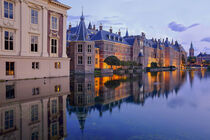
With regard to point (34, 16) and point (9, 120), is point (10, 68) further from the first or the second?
point (9, 120)

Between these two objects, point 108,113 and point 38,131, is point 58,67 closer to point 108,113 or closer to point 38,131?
point 108,113

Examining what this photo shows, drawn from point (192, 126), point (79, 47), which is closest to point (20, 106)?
point (192, 126)

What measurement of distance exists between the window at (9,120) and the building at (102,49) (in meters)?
35.0

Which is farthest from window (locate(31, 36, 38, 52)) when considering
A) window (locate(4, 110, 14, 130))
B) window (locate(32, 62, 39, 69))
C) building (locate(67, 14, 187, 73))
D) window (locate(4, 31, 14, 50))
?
window (locate(4, 110, 14, 130))

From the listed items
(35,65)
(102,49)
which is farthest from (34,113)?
(102,49)

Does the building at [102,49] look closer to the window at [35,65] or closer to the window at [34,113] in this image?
the window at [35,65]

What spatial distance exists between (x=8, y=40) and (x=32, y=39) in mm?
3445

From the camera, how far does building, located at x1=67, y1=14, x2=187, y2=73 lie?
43.7 metres

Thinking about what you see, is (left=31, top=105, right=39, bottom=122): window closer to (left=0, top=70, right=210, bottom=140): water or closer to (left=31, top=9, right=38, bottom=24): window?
(left=0, top=70, right=210, bottom=140): water

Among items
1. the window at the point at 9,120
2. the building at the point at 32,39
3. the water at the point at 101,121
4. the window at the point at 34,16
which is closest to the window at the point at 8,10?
the building at the point at 32,39

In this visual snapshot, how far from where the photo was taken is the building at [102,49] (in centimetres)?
4366

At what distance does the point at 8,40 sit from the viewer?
892 inches

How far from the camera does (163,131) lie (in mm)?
6332

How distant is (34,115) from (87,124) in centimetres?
247
